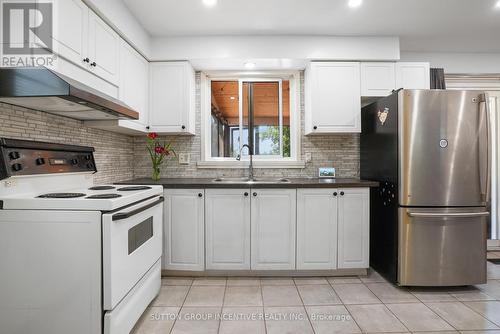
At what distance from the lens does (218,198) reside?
94.0 inches

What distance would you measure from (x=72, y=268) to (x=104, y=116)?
3.66 ft

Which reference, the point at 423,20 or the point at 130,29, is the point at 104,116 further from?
the point at 423,20

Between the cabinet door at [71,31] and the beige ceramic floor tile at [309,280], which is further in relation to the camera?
the beige ceramic floor tile at [309,280]

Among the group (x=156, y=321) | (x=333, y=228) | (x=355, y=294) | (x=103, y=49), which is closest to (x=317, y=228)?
(x=333, y=228)

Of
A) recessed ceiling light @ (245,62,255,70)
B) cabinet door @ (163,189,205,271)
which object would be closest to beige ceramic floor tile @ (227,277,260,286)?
Result: cabinet door @ (163,189,205,271)

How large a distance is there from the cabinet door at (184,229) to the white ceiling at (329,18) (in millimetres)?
1589

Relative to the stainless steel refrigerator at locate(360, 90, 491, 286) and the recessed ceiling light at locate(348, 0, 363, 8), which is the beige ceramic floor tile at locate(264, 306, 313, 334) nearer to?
the stainless steel refrigerator at locate(360, 90, 491, 286)

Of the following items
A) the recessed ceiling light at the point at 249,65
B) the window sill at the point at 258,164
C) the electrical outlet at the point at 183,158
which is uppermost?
the recessed ceiling light at the point at 249,65

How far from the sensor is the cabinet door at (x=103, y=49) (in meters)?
1.80

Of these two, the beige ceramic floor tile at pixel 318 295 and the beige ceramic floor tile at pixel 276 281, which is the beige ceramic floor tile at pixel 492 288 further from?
the beige ceramic floor tile at pixel 276 281

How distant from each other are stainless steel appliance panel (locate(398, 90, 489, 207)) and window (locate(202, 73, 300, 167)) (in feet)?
4.02

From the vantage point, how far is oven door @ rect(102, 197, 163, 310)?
1.35m

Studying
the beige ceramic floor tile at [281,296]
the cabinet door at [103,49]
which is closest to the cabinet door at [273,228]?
the beige ceramic floor tile at [281,296]

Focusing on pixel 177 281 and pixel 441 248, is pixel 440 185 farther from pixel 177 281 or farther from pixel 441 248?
pixel 177 281
